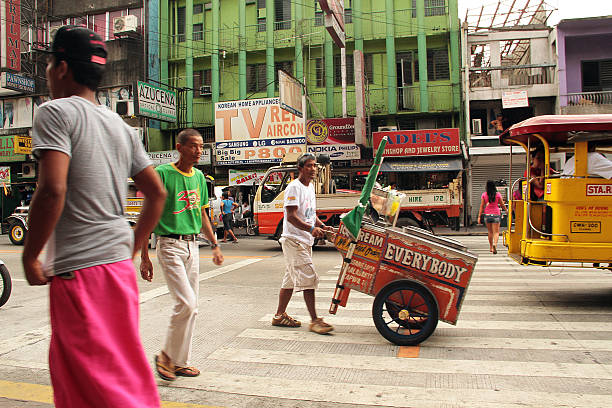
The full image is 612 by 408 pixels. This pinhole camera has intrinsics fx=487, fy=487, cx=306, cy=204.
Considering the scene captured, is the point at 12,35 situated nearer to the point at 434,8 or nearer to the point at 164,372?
the point at 434,8

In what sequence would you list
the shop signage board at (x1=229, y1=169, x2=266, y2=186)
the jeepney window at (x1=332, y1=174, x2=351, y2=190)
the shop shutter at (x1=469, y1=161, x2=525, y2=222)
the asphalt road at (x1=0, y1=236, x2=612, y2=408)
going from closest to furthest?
1. the asphalt road at (x1=0, y1=236, x2=612, y2=408)
2. the shop shutter at (x1=469, y1=161, x2=525, y2=222)
3. the shop signage board at (x1=229, y1=169, x2=266, y2=186)
4. the jeepney window at (x1=332, y1=174, x2=351, y2=190)

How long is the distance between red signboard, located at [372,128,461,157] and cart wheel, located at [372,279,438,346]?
1625 centimetres

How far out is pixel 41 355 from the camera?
455cm

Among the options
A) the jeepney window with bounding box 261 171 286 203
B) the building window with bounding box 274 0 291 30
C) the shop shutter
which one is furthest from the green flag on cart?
the building window with bounding box 274 0 291 30

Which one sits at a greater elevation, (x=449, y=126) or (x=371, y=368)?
(x=449, y=126)

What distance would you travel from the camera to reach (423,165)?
20.8m

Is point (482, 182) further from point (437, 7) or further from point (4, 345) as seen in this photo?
point (4, 345)

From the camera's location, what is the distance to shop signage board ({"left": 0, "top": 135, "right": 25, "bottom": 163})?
2802 cm

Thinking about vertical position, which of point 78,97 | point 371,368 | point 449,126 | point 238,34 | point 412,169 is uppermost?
point 238,34

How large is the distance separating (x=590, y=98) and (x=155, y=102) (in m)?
19.4

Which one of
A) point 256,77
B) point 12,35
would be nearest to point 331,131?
point 256,77

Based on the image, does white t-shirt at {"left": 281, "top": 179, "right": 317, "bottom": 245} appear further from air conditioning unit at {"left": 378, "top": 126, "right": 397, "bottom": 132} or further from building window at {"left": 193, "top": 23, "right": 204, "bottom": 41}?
building window at {"left": 193, "top": 23, "right": 204, "bottom": 41}

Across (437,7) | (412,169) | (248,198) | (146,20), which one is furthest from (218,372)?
(146,20)

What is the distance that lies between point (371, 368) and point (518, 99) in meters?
20.1
